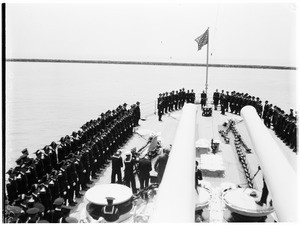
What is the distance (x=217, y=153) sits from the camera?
44.4ft

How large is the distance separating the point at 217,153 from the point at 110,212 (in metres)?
7.04

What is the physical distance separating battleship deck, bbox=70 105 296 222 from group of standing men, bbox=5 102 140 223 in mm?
520

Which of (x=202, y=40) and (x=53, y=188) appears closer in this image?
(x=53, y=188)

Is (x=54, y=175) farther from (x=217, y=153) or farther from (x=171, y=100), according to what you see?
(x=171, y=100)

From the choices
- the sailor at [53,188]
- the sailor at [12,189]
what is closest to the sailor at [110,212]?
the sailor at [53,188]

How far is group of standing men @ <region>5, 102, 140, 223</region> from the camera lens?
6.78 m

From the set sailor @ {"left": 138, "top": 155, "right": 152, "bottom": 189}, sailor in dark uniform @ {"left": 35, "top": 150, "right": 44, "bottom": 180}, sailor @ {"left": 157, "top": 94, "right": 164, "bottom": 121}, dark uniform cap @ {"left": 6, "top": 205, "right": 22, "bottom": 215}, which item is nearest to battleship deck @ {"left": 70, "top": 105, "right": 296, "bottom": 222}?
sailor @ {"left": 157, "top": 94, "right": 164, "bottom": 121}

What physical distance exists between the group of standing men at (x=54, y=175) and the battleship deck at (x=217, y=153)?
20.5 inches

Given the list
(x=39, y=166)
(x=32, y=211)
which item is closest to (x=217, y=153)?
Answer: (x=39, y=166)

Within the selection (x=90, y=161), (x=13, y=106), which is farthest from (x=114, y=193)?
(x=13, y=106)

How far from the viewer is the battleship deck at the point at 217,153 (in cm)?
900

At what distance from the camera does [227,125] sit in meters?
18.0

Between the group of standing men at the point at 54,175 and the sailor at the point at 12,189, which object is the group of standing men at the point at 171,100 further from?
the sailor at the point at 12,189

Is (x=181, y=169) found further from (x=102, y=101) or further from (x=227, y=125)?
(x=102, y=101)
